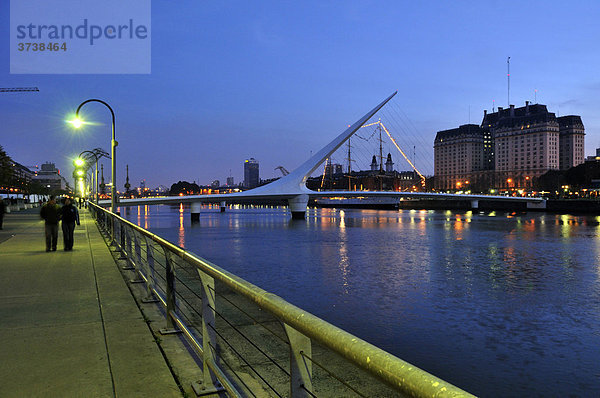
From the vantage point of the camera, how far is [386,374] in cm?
153

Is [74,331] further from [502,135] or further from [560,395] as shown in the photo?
[502,135]

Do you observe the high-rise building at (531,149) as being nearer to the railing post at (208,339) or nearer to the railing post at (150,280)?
the railing post at (150,280)

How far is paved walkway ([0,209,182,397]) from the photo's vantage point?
3.81 m

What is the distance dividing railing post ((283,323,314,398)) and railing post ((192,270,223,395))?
63.2 inches

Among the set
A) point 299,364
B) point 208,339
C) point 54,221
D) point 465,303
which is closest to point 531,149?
point 465,303

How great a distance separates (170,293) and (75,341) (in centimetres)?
107

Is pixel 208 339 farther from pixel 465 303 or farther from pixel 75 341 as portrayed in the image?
pixel 465 303

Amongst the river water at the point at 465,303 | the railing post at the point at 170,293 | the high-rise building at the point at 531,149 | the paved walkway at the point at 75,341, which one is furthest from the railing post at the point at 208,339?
the high-rise building at the point at 531,149

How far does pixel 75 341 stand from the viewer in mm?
5016

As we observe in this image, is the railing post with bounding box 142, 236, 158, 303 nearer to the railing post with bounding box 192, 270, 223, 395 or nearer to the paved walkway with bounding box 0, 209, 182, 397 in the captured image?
the paved walkway with bounding box 0, 209, 182, 397

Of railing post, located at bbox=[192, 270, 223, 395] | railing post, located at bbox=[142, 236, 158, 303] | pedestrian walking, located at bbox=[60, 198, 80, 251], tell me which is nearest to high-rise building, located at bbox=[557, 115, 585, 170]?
pedestrian walking, located at bbox=[60, 198, 80, 251]

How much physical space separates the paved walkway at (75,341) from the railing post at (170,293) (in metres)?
0.25

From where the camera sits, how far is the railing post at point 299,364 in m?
2.20

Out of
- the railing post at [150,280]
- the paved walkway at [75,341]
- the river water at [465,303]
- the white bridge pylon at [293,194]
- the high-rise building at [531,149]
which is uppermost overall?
the high-rise building at [531,149]
